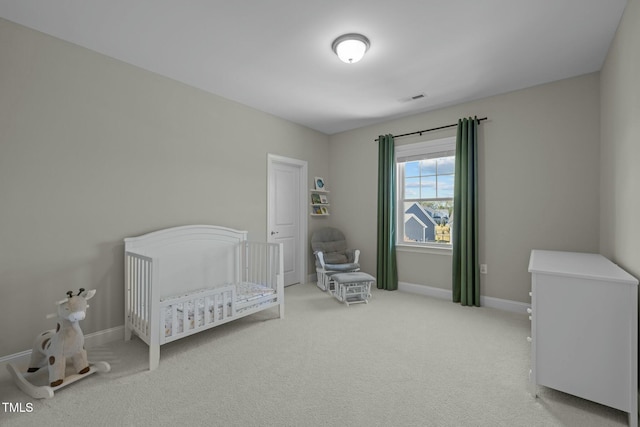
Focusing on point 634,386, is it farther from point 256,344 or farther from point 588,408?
point 256,344

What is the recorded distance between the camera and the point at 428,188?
399cm

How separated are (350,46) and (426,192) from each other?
93.8 inches

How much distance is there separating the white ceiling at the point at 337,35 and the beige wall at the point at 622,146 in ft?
0.70

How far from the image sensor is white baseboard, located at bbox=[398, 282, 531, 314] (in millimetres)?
3194

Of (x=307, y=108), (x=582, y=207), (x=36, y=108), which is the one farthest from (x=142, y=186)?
(x=582, y=207)

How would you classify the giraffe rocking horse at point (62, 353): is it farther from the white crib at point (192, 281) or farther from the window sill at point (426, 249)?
the window sill at point (426, 249)

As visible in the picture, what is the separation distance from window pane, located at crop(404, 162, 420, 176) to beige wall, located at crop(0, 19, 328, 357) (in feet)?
8.49

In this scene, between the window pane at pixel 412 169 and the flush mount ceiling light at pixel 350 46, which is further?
the window pane at pixel 412 169

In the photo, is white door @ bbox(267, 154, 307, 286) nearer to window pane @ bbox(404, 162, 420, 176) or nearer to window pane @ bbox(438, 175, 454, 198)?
window pane @ bbox(404, 162, 420, 176)

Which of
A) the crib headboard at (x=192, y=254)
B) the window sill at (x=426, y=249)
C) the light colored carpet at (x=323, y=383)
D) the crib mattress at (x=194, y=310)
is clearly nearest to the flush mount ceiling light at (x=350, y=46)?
the crib headboard at (x=192, y=254)

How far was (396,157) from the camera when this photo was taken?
423 cm

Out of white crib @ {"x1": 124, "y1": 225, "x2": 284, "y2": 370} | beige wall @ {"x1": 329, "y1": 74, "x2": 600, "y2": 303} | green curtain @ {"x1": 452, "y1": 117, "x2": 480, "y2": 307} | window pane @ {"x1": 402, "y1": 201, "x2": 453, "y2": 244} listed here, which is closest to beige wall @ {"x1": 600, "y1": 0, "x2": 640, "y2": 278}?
beige wall @ {"x1": 329, "y1": 74, "x2": 600, "y2": 303}

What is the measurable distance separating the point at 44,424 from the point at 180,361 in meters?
0.77

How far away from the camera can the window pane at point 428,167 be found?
394 centimetres
